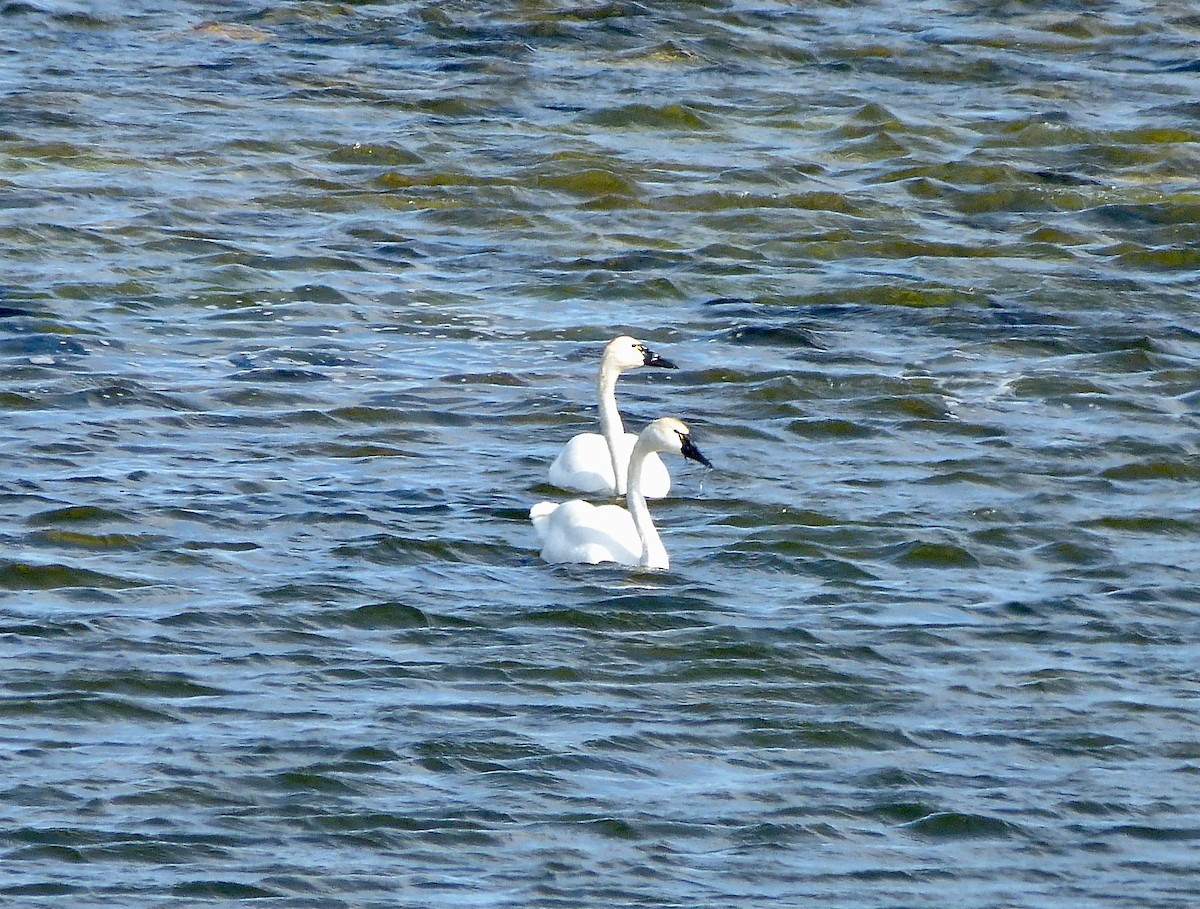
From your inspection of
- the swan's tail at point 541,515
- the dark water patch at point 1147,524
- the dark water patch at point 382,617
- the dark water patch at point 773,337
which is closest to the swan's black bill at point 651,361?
the swan's tail at point 541,515

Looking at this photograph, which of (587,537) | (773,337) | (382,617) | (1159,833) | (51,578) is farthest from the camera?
(773,337)

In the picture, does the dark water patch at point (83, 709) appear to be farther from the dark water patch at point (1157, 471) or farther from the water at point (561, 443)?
the dark water patch at point (1157, 471)

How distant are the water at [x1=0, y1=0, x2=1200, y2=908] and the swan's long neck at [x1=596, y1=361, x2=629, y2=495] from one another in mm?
300

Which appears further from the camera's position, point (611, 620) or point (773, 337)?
point (773, 337)

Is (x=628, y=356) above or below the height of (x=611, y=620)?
above

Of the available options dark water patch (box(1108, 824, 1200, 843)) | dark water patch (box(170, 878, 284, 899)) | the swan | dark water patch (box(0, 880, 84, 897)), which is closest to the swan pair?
the swan

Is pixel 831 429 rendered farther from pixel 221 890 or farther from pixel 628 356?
pixel 221 890

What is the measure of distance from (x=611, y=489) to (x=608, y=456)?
0.15 metres

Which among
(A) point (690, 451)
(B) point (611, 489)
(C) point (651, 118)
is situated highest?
(C) point (651, 118)

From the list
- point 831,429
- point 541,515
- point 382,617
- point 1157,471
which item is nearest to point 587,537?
point 541,515

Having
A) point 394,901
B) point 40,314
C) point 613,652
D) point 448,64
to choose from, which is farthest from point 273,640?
point 448,64

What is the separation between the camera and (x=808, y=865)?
712cm

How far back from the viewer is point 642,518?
10.0m

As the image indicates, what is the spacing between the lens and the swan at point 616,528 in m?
9.90
